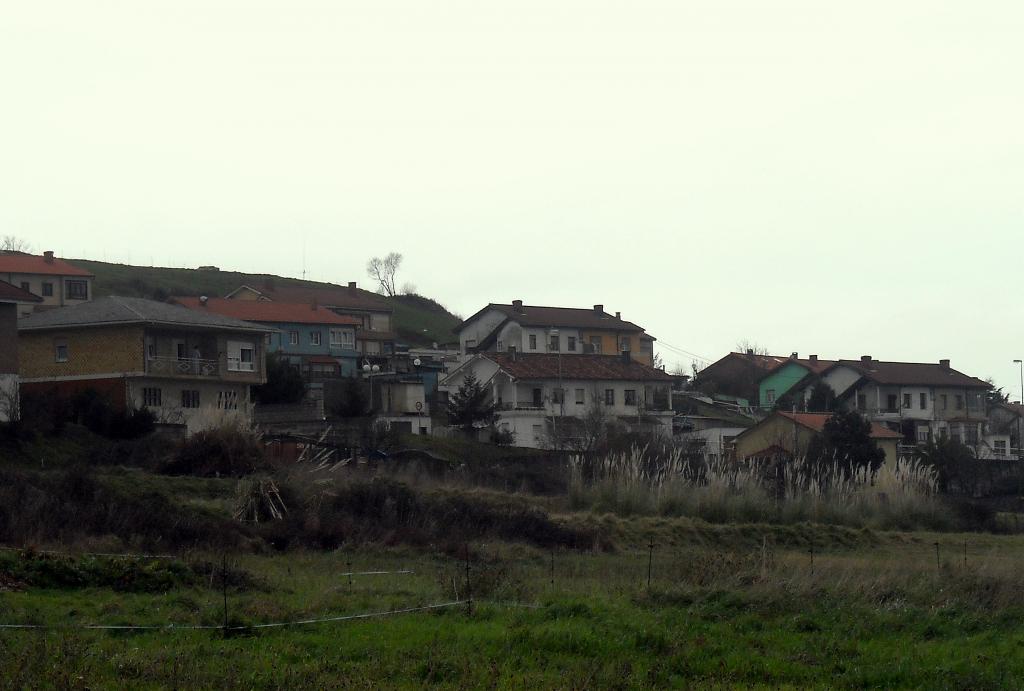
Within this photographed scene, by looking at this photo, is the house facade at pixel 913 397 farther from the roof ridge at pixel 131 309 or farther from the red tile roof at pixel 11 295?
the red tile roof at pixel 11 295

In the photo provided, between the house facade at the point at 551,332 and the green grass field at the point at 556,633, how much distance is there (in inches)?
2352

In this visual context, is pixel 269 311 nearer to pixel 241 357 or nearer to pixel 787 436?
pixel 241 357

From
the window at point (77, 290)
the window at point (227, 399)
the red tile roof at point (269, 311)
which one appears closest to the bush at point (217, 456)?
the window at point (227, 399)

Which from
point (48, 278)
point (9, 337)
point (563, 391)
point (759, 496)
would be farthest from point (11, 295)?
point (48, 278)

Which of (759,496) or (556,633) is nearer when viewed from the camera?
(556,633)

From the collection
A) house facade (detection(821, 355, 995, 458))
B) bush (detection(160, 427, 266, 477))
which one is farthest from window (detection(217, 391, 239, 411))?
house facade (detection(821, 355, 995, 458))

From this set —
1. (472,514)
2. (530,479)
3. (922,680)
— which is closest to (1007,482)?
(530,479)

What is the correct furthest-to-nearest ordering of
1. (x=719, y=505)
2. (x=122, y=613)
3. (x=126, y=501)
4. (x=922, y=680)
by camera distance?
1. (x=719, y=505)
2. (x=126, y=501)
3. (x=122, y=613)
4. (x=922, y=680)

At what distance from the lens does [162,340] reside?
53.3 metres

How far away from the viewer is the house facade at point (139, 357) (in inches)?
2028

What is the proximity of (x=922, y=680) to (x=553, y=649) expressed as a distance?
3602 mm

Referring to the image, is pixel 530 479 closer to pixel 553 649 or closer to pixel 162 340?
pixel 162 340

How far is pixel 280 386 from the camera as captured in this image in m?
60.4

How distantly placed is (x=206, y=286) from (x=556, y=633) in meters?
101
